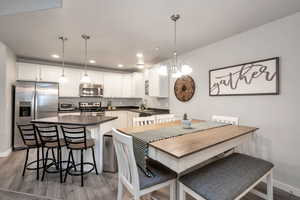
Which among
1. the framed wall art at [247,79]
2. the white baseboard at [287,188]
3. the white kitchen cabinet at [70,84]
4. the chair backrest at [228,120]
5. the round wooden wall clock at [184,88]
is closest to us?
the white baseboard at [287,188]

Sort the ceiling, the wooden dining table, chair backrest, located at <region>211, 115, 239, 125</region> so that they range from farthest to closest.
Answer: chair backrest, located at <region>211, 115, 239, 125</region> < the ceiling < the wooden dining table

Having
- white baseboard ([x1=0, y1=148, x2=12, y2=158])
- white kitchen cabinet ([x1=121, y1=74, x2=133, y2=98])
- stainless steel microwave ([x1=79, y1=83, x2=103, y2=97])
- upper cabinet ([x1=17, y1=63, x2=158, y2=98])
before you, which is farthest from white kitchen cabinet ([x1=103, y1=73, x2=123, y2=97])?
white baseboard ([x1=0, y1=148, x2=12, y2=158])

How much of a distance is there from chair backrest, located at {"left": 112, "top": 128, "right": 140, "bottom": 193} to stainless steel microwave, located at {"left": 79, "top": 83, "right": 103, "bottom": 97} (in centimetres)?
370

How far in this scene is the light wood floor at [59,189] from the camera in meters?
1.79

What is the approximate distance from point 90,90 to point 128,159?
3907 millimetres

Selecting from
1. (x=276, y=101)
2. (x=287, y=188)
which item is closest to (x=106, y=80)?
(x=276, y=101)

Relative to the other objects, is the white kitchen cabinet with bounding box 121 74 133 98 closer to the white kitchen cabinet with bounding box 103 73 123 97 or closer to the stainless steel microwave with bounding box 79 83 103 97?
the white kitchen cabinet with bounding box 103 73 123 97

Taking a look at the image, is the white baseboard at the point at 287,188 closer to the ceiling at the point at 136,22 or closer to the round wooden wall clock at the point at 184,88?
the round wooden wall clock at the point at 184,88

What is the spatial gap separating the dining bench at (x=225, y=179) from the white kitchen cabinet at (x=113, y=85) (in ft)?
13.9

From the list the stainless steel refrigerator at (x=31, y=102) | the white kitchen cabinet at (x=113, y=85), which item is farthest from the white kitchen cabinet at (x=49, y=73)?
the white kitchen cabinet at (x=113, y=85)

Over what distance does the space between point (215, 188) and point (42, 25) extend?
309cm

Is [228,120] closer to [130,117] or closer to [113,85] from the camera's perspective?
[130,117]

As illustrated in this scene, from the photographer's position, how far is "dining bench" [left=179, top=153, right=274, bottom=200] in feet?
3.63

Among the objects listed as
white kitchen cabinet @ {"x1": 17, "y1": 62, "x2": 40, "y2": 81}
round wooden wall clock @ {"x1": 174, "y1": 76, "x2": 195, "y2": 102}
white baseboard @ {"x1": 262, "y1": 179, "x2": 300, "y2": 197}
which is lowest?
white baseboard @ {"x1": 262, "y1": 179, "x2": 300, "y2": 197}
